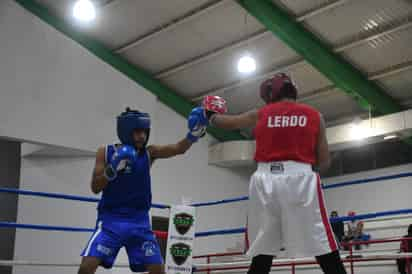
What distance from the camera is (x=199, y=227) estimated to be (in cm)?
1106

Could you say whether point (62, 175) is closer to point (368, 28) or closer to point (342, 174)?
point (368, 28)

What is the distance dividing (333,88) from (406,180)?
2230mm

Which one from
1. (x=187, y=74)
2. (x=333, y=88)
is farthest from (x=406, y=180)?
(x=187, y=74)

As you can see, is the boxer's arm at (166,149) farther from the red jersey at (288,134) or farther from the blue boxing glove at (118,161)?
the red jersey at (288,134)

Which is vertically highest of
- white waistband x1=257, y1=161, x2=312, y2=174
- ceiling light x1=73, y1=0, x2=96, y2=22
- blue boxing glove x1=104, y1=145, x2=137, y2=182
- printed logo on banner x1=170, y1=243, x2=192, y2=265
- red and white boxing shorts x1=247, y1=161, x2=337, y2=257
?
ceiling light x1=73, y1=0, x2=96, y2=22

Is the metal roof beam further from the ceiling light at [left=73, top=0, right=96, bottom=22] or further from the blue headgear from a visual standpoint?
the blue headgear

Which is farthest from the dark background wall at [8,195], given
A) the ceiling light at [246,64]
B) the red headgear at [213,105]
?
the red headgear at [213,105]

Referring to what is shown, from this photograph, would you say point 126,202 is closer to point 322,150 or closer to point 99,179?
point 99,179

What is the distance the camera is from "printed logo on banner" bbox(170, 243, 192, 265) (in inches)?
172

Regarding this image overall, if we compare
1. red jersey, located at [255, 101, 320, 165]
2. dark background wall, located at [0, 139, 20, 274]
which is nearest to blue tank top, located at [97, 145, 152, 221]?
red jersey, located at [255, 101, 320, 165]

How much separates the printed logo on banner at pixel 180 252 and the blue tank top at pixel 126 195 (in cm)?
139

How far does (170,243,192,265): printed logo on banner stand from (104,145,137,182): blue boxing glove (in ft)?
5.42

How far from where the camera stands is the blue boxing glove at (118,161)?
2.84 meters

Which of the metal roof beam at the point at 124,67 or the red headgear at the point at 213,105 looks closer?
the red headgear at the point at 213,105
